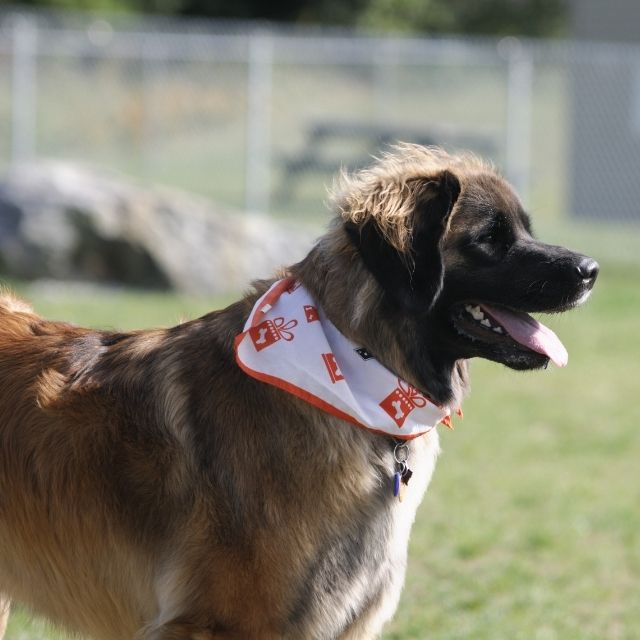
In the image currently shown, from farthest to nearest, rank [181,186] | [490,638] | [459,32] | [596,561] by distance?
1. [459,32]
2. [181,186]
3. [596,561]
4. [490,638]

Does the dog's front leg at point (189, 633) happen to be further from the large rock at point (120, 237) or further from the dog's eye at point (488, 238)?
the large rock at point (120, 237)

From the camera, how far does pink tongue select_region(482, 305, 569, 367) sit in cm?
345

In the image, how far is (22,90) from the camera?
1507cm

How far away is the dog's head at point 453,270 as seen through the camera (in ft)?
10.7

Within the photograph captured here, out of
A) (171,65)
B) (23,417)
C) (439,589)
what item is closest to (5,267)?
(171,65)

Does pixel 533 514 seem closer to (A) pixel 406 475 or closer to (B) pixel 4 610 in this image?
(A) pixel 406 475

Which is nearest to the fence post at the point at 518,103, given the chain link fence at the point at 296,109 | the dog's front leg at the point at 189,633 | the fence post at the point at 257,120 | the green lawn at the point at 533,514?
the chain link fence at the point at 296,109

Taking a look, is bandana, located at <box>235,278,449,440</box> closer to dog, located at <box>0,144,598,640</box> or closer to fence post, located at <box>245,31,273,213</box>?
dog, located at <box>0,144,598,640</box>

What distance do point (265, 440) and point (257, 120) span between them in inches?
502

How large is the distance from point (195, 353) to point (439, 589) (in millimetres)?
2357

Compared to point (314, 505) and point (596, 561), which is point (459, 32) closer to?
point (596, 561)

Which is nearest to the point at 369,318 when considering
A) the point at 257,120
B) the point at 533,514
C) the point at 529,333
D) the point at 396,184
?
the point at 396,184

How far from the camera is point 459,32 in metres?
35.4

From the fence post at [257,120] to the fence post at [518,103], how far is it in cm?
336
